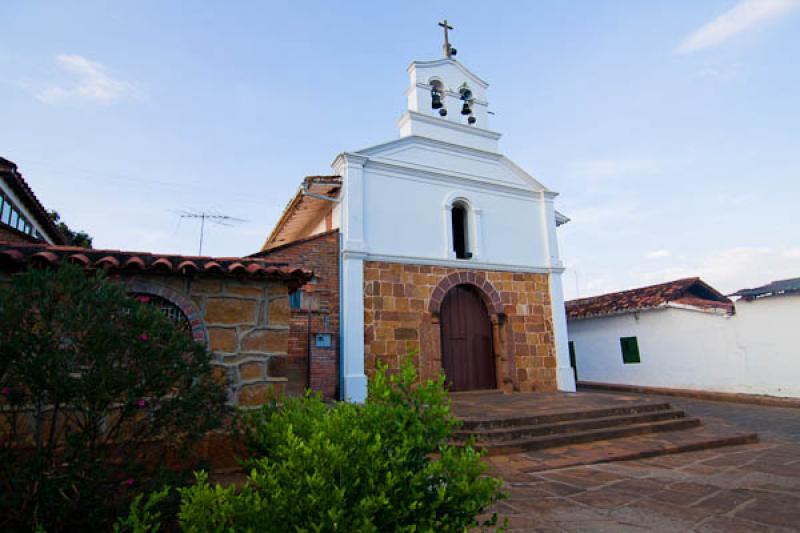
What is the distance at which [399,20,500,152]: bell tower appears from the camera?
11367 millimetres

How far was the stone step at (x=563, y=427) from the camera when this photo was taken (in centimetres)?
644

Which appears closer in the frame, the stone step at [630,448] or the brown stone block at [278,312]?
the brown stone block at [278,312]

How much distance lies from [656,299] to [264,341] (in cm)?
1237

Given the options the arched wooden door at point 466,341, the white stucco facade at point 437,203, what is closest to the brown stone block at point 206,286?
the white stucco facade at point 437,203

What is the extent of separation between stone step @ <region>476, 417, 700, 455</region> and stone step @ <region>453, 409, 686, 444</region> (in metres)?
0.08

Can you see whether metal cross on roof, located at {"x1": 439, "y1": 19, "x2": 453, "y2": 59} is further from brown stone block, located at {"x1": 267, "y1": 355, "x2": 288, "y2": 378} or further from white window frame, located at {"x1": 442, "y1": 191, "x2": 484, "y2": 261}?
brown stone block, located at {"x1": 267, "y1": 355, "x2": 288, "y2": 378}

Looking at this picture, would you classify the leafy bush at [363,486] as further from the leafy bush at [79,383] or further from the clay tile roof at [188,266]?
the clay tile roof at [188,266]

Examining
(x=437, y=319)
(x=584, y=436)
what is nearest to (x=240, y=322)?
(x=584, y=436)

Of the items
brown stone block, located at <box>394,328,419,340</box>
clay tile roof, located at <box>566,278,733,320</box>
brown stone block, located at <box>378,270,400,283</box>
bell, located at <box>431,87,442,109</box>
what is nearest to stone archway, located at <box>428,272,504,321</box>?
brown stone block, located at <box>394,328,419,340</box>

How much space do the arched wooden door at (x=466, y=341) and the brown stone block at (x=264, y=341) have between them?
20.6 feet

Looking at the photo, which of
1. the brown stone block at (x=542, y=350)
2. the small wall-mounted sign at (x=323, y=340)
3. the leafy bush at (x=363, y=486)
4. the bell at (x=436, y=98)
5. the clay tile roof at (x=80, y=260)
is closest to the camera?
the leafy bush at (x=363, y=486)

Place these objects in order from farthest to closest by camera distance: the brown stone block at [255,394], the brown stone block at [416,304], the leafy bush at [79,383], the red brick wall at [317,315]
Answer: the brown stone block at [416,304] < the red brick wall at [317,315] < the brown stone block at [255,394] < the leafy bush at [79,383]

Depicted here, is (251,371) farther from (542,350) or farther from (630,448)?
(542,350)

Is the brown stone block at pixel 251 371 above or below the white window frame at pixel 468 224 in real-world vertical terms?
below
